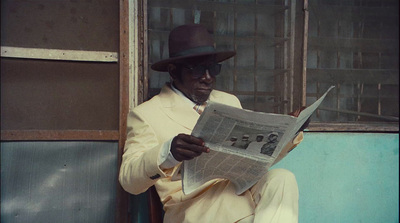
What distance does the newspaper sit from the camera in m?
1.75

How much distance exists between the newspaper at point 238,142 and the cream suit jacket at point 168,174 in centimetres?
10

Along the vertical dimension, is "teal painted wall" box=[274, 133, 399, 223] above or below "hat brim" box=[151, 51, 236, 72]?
below

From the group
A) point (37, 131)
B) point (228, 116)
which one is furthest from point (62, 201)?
point (228, 116)

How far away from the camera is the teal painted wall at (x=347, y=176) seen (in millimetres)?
2973

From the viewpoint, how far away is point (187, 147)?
1811 millimetres

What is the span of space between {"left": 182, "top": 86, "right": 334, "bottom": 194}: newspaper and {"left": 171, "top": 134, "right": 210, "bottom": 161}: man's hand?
1.1 inches

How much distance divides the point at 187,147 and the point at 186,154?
0.10 feet

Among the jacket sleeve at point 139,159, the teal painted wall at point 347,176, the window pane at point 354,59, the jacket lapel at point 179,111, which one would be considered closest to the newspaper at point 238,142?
the jacket sleeve at point 139,159

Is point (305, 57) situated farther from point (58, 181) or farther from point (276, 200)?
point (58, 181)

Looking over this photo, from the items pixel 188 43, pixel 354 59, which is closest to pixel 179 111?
pixel 188 43

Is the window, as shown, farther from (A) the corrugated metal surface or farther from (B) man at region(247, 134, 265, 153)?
(B) man at region(247, 134, 265, 153)

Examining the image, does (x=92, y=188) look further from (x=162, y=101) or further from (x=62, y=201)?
(x=162, y=101)

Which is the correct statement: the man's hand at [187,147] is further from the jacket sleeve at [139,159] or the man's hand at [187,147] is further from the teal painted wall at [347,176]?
the teal painted wall at [347,176]

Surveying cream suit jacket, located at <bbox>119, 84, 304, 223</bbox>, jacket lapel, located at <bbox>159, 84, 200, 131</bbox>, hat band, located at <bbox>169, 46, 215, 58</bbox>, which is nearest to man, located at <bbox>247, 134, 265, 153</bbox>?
cream suit jacket, located at <bbox>119, 84, 304, 223</bbox>
